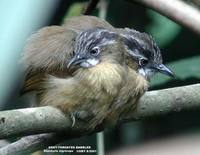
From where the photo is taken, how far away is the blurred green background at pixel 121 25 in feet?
4.81

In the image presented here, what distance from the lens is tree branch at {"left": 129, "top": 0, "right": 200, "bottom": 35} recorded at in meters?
1.16

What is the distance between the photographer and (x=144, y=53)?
56.9 inches

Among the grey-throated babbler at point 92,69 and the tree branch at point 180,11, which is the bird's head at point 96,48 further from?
the tree branch at point 180,11

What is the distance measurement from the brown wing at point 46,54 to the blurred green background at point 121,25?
0.03 meters

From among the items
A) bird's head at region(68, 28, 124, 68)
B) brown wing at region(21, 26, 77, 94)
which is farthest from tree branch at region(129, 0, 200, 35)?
brown wing at region(21, 26, 77, 94)

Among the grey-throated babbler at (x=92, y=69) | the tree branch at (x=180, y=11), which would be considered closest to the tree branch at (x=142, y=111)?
the grey-throated babbler at (x=92, y=69)

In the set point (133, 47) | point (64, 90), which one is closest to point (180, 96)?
point (133, 47)

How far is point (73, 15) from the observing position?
5.09 feet

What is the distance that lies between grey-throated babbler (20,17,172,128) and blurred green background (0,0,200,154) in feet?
0.15

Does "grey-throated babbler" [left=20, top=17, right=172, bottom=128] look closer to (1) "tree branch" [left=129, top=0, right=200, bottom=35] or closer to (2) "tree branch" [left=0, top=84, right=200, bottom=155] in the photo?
(2) "tree branch" [left=0, top=84, right=200, bottom=155]

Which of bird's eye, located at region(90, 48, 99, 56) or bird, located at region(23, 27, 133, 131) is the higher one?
bird's eye, located at region(90, 48, 99, 56)

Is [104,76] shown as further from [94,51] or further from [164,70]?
[164,70]

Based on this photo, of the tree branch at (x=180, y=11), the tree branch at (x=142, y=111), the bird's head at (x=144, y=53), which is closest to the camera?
the tree branch at (x=180, y=11)

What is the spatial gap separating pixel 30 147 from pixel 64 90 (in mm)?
157
